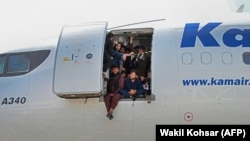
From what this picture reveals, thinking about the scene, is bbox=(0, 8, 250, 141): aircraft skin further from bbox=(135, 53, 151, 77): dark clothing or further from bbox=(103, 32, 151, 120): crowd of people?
bbox=(135, 53, 151, 77): dark clothing

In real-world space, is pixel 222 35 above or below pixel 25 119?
above

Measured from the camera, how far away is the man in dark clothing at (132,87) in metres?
8.23

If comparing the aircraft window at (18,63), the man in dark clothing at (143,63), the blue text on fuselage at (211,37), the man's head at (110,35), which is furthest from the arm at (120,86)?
the aircraft window at (18,63)

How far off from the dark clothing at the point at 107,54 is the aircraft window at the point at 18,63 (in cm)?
157

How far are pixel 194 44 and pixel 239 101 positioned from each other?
1.33 metres

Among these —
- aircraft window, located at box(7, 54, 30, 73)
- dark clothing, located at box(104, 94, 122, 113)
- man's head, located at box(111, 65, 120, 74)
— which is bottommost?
dark clothing, located at box(104, 94, 122, 113)

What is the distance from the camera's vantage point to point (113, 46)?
28.6 ft

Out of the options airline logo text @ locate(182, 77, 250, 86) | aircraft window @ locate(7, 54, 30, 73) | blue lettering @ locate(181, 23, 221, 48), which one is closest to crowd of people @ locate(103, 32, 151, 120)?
blue lettering @ locate(181, 23, 221, 48)

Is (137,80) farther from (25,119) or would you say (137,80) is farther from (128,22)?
(25,119)

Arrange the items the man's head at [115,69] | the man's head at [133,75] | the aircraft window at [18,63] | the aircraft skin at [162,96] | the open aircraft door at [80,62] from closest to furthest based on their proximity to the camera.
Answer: the aircraft skin at [162,96] < the open aircraft door at [80,62] < the man's head at [133,75] < the man's head at [115,69] < the aircraft window at [18,63]

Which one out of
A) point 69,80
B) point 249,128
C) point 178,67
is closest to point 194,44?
point 178,67

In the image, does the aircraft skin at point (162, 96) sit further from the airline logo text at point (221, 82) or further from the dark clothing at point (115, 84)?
the dark clothing at point (115, 84)

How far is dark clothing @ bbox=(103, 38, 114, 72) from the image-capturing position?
8.39 m

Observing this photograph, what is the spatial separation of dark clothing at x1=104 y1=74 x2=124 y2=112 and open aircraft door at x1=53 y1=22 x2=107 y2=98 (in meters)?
0.22
